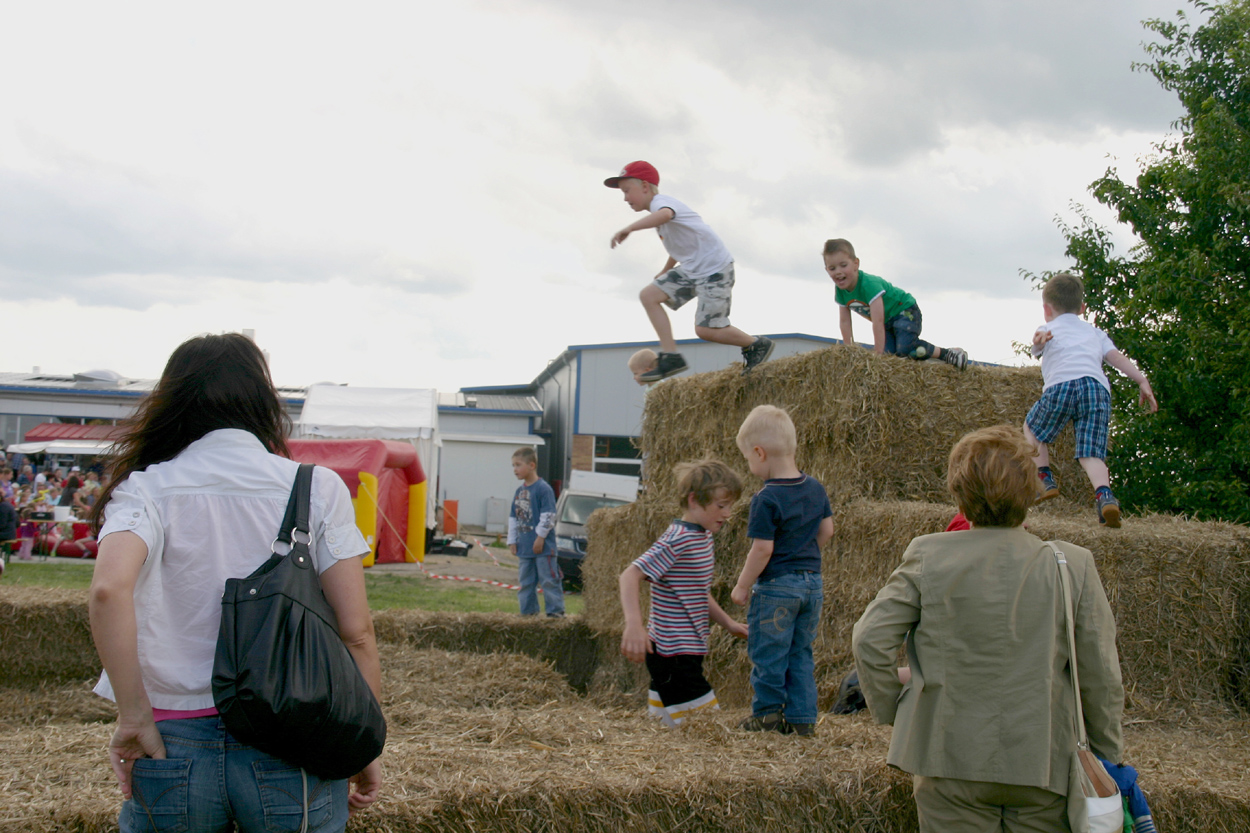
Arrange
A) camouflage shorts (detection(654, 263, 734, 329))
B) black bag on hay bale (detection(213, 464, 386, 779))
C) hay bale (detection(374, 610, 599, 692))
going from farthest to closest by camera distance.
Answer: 1. hay bale (detection(374, 610, 599, 692))
2. camouflage shorts (detection(654, 263, 734, 329))
3. black bag on hay bale (detection(213, 464, 386, 779))

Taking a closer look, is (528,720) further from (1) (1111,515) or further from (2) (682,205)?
(2) (682,205)

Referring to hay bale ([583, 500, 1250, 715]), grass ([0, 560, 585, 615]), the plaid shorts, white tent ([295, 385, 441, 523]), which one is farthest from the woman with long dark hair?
white tent ([295, 385, 441, 523])

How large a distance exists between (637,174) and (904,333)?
2316mm

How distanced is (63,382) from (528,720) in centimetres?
3918

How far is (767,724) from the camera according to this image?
3.60 meters

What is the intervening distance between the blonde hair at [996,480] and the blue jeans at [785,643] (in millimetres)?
1356

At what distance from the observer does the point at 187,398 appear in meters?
2.00

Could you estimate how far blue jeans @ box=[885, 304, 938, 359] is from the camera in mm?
6344

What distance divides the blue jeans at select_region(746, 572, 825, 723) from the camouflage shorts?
101 inches

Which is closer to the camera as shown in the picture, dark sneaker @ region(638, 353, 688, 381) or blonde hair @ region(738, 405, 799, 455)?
blonde hair @ region(738, 405, 799, 455)

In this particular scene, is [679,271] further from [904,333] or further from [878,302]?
[904,333]

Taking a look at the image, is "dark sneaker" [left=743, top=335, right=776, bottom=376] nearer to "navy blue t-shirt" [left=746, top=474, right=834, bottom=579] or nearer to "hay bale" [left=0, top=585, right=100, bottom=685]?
"navy blue t-shirt" [left=746, top=474, right=834, bottom=579]

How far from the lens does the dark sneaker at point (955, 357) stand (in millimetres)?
6074

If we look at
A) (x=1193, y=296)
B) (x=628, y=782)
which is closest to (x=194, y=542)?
(x=628, y=782)
